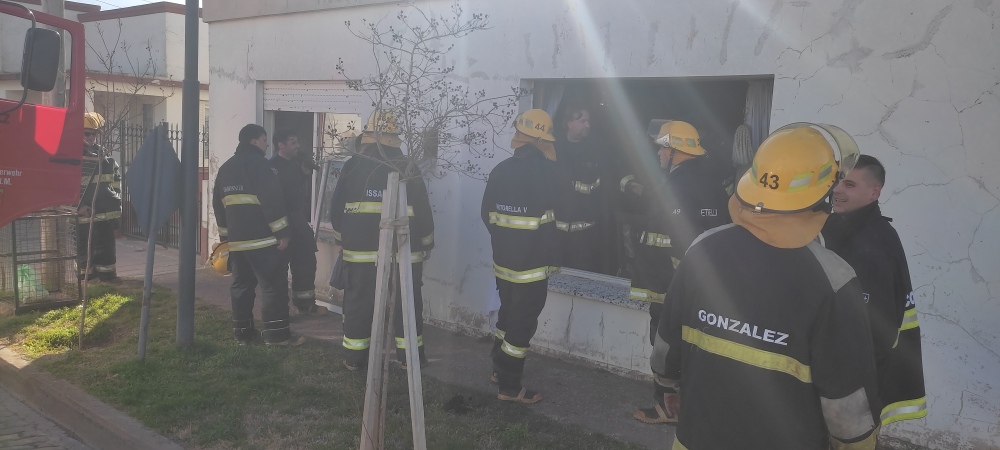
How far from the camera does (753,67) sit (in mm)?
5156

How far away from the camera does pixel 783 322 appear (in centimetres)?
234

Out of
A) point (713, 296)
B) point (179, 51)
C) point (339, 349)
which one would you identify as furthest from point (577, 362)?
point (179, 51)

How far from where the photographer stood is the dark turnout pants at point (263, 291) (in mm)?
6430

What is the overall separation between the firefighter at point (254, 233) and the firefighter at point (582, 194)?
2.47 metres

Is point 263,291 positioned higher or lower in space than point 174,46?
lower

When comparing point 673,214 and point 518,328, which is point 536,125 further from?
point 518,328

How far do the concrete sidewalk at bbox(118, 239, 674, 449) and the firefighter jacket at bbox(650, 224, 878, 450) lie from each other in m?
2.30

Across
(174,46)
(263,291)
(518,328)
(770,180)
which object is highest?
(174,46)

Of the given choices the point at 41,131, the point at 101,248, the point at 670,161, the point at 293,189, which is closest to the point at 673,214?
the point at 670,161

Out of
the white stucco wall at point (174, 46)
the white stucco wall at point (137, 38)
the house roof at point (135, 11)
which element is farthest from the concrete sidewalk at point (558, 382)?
the house roof at point (135, 11)

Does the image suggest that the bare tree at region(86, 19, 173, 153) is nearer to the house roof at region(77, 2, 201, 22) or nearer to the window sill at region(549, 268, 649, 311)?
the house roof at region(77, 2, 201, 22)

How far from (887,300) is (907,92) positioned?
78.5 inches

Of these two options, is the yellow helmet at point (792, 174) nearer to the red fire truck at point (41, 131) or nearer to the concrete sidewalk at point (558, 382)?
the concrete sidewalk at point (558, 382)

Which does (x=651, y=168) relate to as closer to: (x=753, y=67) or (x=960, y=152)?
(x=753, y=67)
